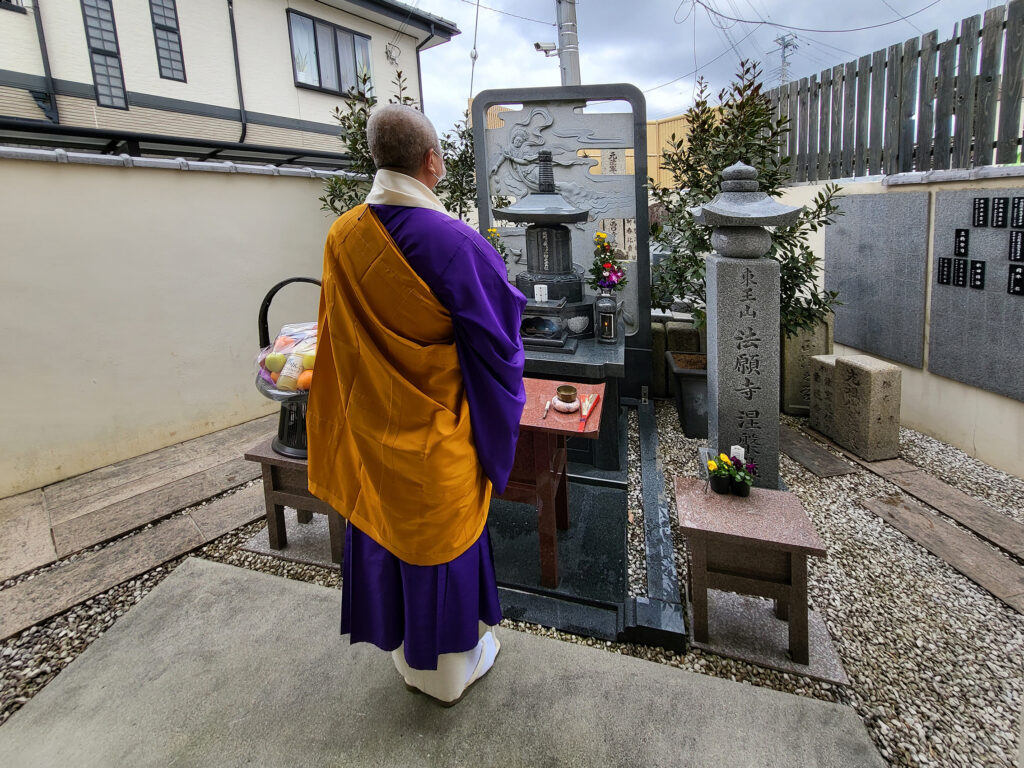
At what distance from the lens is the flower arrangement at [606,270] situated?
5.51m

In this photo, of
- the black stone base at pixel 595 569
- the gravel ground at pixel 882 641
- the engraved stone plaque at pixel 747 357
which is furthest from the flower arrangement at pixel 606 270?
the gravel ground at pixel 882 641

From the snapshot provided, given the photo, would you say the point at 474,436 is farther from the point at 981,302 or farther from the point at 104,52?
the point at 104,52

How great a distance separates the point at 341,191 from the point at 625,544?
4.96m

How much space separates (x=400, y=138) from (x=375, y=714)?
7.47ft

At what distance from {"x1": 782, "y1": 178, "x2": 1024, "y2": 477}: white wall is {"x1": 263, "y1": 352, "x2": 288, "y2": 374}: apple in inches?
225

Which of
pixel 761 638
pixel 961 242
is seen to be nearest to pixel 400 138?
pixel 761 638

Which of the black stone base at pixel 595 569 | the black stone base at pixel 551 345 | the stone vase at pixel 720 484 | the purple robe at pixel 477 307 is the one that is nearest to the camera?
the purple robe at pixel 477 307

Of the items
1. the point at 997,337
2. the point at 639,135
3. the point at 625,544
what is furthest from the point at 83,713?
the point at 997,337

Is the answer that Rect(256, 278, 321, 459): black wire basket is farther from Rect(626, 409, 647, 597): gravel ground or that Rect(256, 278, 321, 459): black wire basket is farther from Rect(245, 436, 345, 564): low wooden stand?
Rect(626, 409, 647, 597): gravel ground

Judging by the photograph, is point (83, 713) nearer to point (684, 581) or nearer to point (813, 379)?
point (684, 581)

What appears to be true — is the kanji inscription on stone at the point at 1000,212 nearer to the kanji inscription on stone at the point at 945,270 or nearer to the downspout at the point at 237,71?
the kanji inscription on stone at the point at 945,270

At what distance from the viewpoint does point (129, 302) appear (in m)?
5.30

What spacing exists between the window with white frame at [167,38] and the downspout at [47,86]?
146cm

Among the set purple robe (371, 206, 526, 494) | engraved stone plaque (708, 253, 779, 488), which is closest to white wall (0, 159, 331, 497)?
purple robe (371, 206, 526, 494)
